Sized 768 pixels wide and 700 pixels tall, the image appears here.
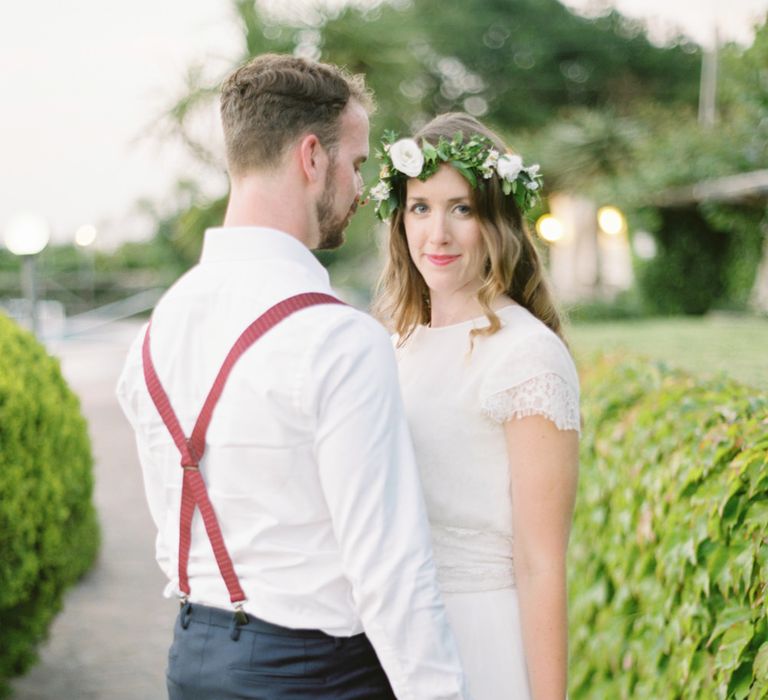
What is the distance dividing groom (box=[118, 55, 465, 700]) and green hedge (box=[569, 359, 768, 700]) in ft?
3.39

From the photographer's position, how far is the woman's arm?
6.69ft

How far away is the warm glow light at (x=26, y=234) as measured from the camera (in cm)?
904

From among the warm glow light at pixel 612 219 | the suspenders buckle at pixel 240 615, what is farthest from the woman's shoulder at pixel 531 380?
the warm glow light at pixel 612 219

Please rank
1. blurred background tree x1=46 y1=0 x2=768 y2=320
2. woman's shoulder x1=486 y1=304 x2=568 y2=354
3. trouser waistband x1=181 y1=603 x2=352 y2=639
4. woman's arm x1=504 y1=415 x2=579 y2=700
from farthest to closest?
1. blurred background tree x1=46 y1=0 x2=768 y2=320
2. woman's shoulder x1=486 y1=304 x2=568 y2=354
3. woman's arm x1=504 y1=415 x2=579 y2=700
4. trouser waistband x1=181 y1=603 x2=352 y2=639

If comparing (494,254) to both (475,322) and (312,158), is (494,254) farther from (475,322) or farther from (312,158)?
(312,158)

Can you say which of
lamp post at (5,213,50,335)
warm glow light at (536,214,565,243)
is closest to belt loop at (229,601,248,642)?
lamp post at (5,213,50,335)

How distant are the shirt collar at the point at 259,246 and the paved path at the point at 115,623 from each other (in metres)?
3.76

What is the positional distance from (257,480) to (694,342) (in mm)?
6835

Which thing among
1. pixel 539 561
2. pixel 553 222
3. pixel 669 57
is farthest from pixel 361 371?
pixel 669 57

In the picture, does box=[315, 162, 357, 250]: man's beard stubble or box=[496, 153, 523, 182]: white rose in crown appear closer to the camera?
box=[315, 162, 357, 250]: man's beard stubble

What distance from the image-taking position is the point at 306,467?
1659 mm

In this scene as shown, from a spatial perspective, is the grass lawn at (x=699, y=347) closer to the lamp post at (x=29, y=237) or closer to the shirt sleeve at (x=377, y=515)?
the shirt sleeve at (x=377, y=515)

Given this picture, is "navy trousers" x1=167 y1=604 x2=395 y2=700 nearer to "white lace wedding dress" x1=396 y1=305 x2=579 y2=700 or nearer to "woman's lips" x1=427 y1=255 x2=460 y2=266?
"white lace wedding dress" x1=396 y1=305 x2=579 y2=700

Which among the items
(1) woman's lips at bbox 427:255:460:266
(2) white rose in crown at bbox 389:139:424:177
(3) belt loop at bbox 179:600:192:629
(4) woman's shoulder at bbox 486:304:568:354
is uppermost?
(2) white rose in crown at bbox 389:139:424:177
